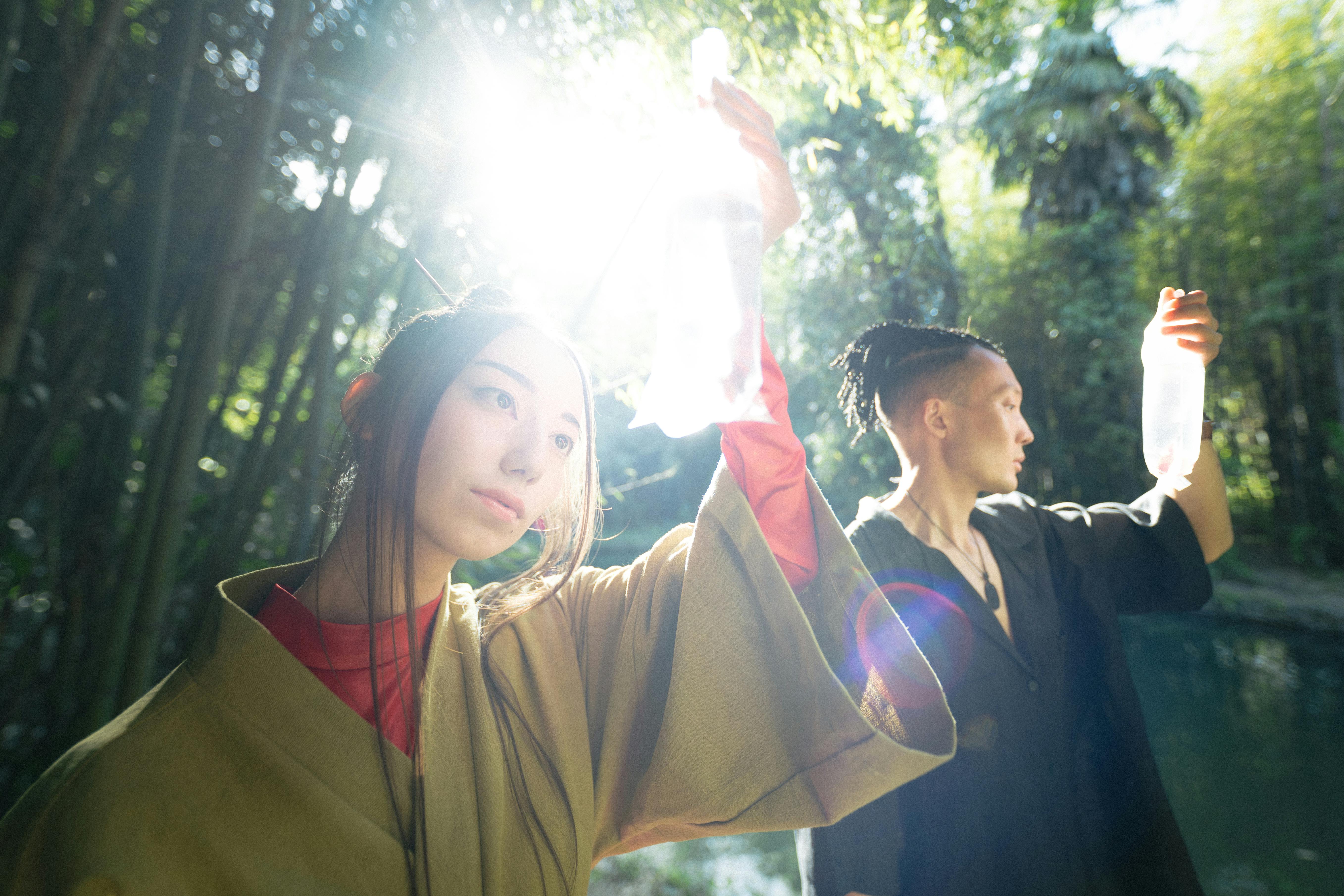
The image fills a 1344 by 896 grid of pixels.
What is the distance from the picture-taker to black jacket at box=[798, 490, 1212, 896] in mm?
1146

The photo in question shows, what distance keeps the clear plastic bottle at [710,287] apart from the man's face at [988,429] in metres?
0.87

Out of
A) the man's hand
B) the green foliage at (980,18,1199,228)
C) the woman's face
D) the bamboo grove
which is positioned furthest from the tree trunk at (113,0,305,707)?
the green foliage at (980,18,1199,228)

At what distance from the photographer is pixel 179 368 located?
5.06 feet

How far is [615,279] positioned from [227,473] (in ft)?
7.21

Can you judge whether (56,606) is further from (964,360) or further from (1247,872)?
(1247,872)

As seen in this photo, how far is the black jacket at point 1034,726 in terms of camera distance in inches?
45.1

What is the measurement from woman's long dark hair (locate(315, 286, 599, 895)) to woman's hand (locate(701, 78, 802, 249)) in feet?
1.18

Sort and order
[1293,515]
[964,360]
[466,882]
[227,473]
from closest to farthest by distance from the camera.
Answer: [466,882] < [964,360] < [227,473] < [1293,515]

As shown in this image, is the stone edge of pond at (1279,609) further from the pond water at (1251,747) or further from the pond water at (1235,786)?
the pond water at (1235,786)

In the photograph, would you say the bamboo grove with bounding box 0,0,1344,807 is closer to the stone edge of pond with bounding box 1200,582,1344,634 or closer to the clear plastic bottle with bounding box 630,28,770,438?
the clear plastic bottle with bounding box 630,28,770,438

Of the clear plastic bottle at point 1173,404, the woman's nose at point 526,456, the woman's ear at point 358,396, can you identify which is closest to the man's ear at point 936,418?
the clear plastic bottle at point 1173,404

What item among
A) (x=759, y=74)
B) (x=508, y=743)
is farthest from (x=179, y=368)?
(x=759, y=74)

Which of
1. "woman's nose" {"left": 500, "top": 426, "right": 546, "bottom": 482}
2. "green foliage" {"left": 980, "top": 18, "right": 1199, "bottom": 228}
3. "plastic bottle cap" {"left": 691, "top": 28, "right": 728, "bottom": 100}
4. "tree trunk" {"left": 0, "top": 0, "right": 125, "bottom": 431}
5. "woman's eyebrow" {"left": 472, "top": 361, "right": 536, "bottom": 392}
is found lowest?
"woman's nose" {"left": 500, "top": 426, "right": 546, "bottom": 482}

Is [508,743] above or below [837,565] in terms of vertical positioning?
below
